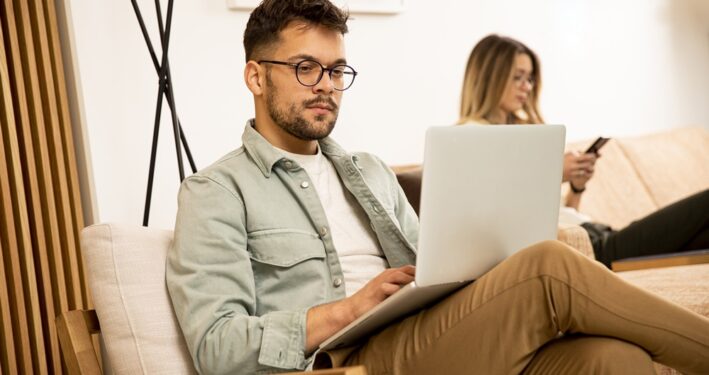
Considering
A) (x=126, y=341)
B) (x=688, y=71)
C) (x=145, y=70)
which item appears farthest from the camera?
(x=688, y=71)

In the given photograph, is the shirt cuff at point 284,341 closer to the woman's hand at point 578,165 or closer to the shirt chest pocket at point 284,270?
the shirt chest pocket at point 284,270

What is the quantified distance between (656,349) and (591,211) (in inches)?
99.4

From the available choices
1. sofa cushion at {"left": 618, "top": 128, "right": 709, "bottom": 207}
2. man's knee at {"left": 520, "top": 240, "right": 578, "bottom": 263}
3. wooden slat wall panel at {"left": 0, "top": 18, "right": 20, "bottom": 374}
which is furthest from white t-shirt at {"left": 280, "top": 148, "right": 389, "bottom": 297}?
sofa cushion at {"left": 618, "top": 128, "right": 709, "bottom": 207}

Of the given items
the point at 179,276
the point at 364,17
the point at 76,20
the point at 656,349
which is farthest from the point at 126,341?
the point at 364,17

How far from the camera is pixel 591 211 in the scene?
397 cm

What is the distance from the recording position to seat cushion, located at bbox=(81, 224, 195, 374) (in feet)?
5.66

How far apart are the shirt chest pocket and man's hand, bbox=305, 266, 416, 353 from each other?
164 mm

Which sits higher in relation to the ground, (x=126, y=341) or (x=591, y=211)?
(x=126, y=341)

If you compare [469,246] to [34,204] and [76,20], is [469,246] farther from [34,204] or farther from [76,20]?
[76,20]

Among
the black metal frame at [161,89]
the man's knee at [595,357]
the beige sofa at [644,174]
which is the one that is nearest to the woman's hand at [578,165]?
the beige sofa at [644,174]

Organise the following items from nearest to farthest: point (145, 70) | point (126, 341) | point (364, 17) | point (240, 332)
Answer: point (240, 332)
point (126, 341)
point (145, 70)
point (364, 17)

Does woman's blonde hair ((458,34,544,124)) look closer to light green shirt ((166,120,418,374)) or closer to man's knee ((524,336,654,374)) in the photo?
light green shirt ((166,120,418,374))

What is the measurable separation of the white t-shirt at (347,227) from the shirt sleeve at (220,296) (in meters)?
0.24

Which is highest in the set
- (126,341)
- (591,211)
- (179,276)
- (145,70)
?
(145,70)
